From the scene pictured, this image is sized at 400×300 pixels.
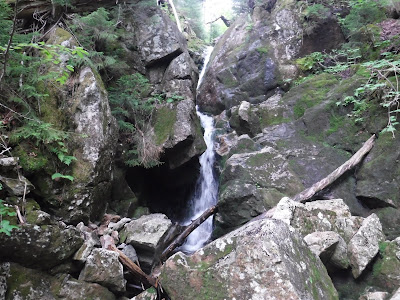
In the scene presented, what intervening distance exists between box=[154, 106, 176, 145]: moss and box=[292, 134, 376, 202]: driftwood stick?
4.51m

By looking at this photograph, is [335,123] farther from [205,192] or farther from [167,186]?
[167,186]

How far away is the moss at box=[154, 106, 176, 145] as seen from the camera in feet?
29.0

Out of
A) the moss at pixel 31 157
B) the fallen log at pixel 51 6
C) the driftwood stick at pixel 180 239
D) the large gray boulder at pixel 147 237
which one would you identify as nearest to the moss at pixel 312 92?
the driftwood stick at pixel 180 239

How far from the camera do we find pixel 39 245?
4.00 meters

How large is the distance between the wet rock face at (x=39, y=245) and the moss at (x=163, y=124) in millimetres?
4762

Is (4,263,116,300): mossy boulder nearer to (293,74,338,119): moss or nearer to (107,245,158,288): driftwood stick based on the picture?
(107,245,158,288): driftwood stick

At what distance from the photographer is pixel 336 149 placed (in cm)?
764

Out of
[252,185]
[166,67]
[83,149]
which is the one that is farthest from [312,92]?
[83,149]

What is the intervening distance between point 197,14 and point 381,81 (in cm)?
2175

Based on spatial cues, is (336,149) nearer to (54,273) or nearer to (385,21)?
(385,21)

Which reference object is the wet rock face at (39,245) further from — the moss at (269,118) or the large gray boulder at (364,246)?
the moss at (269,118)

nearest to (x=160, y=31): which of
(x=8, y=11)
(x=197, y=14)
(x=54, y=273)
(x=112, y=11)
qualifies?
(x=112, y=11)

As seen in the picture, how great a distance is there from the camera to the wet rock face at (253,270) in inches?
107

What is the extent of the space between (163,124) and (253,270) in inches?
276
